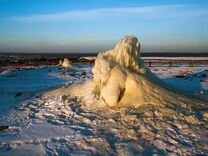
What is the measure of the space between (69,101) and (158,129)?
4.69m

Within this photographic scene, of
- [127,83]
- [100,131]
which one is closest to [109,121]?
[100,131]

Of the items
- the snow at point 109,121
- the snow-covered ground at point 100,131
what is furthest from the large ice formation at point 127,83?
the snow-covered ground at point 100,131

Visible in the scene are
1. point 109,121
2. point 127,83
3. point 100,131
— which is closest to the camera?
point 100,131

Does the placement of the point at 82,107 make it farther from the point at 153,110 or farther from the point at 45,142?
the point at 45,142

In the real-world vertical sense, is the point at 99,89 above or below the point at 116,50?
below

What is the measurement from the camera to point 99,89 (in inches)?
449

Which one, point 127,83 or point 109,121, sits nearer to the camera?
point 109,121

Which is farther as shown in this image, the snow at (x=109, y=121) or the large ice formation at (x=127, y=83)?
the large ice formation at (x=127, y=83)

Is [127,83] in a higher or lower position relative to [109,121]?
higher

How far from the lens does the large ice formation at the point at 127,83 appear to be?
404 inches

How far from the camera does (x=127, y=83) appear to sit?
34.8ft

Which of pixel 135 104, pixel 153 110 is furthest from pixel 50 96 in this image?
pixel 153 110

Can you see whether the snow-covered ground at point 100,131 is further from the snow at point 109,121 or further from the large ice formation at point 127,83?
the large ice formation at point 127,83

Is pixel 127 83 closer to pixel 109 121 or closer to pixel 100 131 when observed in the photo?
pixel 109 121
